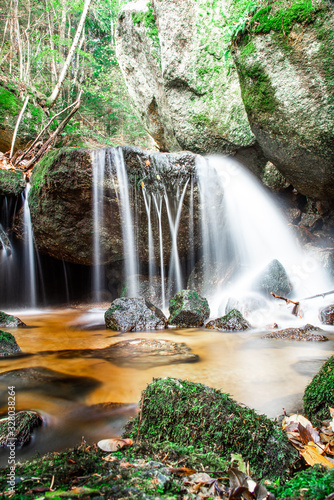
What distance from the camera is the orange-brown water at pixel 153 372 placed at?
7.38 ft

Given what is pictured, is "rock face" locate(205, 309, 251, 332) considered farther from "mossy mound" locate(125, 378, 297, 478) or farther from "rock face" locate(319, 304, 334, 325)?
"mossy mound" locate(125, 378, 297, 478)

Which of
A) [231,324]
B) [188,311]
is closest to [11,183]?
[188,311]

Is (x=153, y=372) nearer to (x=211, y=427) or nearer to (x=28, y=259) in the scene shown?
(x=211, y=427)

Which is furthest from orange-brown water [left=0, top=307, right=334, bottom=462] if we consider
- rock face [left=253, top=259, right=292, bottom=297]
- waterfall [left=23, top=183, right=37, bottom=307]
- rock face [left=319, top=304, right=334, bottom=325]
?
waterfall [left=23, top=183, right=37, bottom=307]

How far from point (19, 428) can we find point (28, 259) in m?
8.68

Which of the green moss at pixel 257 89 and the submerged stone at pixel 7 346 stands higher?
the green moss at pixel 257 89

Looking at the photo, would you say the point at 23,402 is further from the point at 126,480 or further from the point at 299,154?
the point at 299,154

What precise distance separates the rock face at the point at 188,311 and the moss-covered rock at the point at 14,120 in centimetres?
919

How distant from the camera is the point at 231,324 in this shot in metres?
5.69

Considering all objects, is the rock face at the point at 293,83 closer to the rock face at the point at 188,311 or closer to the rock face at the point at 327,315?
the rock face at the point at 327,315

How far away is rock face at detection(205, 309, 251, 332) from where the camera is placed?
5.64m

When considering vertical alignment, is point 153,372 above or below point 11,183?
below

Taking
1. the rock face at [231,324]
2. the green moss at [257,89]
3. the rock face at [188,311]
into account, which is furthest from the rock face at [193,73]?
the rock face at [231,324]

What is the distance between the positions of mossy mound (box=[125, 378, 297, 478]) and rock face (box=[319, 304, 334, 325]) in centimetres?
497
